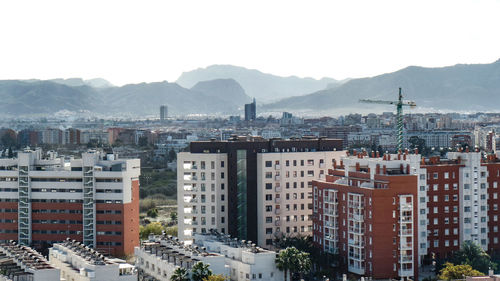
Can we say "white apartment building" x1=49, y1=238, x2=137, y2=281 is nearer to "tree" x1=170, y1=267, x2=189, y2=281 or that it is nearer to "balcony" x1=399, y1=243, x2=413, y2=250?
"tree" x1=170, y1=267, x2=189, y2=281

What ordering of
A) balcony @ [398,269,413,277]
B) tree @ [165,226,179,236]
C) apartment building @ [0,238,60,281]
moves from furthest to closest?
tree @ [165,226,179,236] → balcony @ [398,269,413,277] → apartment building @ [0,238,60,281]

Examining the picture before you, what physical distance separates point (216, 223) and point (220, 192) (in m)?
1.67

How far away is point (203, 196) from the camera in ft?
151

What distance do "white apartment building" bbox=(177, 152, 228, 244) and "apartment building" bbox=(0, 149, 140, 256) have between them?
3.10m

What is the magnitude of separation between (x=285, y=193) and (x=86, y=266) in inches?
708

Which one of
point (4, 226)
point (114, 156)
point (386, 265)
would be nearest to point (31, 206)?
point (4, 226)

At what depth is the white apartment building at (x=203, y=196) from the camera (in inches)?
1805

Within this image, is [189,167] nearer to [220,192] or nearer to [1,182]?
[220,192]

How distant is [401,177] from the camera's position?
120ft

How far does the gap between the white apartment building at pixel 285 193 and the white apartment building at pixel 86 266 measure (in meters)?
13.3

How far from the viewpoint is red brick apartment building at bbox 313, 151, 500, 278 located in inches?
1438

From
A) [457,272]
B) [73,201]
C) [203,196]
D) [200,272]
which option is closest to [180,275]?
[200,272]

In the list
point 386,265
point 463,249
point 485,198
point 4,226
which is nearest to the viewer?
point 386,265

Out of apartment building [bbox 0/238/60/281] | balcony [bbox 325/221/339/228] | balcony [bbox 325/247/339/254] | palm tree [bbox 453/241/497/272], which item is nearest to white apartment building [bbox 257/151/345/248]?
balcony [bbox 325/221/339/228]
